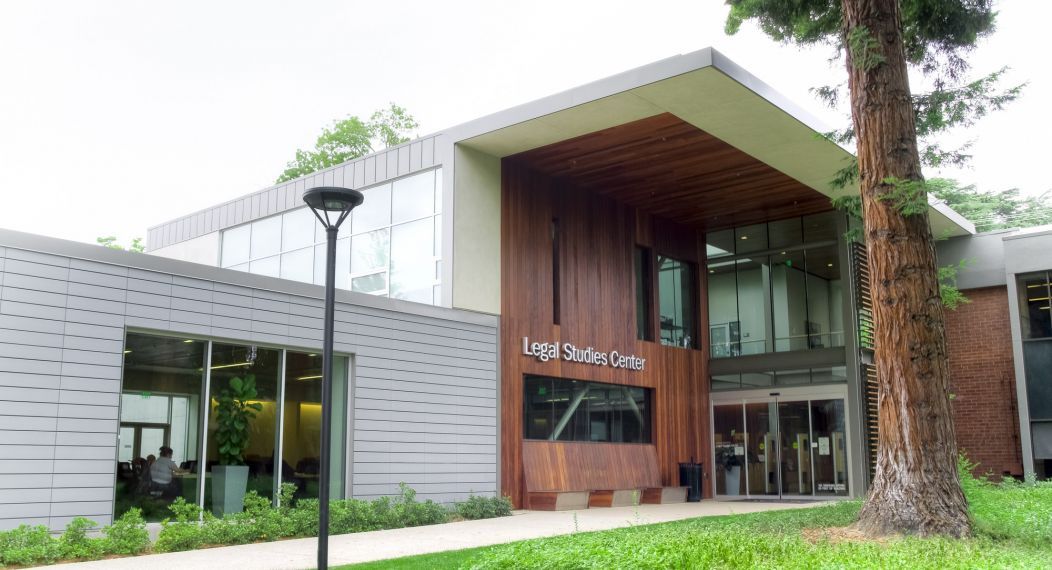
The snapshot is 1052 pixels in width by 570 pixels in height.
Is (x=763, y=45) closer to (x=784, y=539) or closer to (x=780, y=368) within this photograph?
(x=784, y=539)

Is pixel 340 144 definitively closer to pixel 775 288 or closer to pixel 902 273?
pixel 775 288

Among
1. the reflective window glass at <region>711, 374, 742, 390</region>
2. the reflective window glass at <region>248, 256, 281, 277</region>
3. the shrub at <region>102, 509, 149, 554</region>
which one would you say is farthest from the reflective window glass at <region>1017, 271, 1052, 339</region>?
the shrub at <region>102, 509, 149, 554</region>

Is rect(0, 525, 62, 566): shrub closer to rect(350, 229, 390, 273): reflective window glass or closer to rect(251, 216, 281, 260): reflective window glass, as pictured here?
rect(350, 229, 390, 273): reflective window glass

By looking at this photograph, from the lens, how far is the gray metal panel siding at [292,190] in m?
17.5

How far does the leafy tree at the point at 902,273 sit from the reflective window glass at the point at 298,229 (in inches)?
485

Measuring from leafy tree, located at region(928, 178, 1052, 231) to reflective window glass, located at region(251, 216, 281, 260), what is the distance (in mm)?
28435

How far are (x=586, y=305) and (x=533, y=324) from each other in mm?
1779

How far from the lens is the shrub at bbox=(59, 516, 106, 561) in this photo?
966cm

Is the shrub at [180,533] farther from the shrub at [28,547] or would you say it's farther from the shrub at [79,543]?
the shrub at [28,547]

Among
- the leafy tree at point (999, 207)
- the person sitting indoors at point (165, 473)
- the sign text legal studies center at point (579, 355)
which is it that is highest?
the leafy tree at point (999, 207)

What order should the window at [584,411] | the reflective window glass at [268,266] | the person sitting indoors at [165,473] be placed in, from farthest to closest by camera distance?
the reflective window glass at [268,266]
the window at [584,411]
the person sitting indoors at [165,473]

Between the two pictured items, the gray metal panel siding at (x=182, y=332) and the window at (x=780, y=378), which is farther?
the window at (x=780, y=378)

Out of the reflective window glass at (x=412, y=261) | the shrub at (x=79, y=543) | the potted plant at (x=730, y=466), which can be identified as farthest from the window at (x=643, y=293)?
the shrub at (x=79, y=543)

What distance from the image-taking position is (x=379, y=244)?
17797mm
